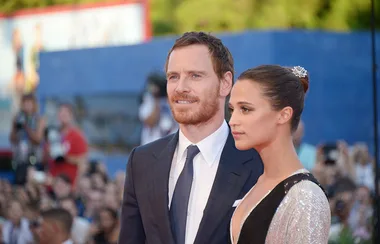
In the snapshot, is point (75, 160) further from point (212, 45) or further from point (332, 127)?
point (212, 45)

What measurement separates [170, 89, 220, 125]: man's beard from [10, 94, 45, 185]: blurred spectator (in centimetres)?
982

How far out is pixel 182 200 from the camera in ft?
9.98

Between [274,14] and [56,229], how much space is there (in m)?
14.7

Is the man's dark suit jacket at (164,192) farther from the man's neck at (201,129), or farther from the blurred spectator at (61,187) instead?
the blurred spectator at (61,187)

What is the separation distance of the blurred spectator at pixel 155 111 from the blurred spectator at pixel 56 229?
179 inches

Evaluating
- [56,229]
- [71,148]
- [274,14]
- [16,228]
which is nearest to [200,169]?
[56,229]

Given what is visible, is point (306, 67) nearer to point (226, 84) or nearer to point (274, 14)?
point (226, 84)

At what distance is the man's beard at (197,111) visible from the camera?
9.84 feet

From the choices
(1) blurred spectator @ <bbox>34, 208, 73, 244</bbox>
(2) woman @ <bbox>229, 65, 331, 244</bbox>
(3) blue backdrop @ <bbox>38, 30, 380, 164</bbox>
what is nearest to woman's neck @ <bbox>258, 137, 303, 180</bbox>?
(2) woman @ <bbox>229, 65, 331, 244</bbox>

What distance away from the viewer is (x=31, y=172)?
1178cm

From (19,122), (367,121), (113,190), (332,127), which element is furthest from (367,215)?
(19,122)

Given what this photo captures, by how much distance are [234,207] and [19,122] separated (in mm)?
10846

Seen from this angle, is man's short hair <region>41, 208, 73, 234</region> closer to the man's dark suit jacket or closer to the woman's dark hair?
the man's dark suit jacket

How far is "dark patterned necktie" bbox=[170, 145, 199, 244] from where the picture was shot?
3.02 m
